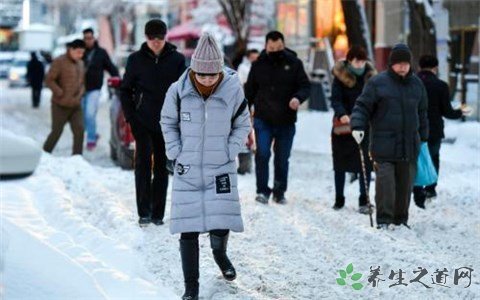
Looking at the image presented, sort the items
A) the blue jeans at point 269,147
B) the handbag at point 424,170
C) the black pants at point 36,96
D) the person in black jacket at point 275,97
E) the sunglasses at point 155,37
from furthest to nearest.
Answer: the black pants at point 36,96 → the blue jeans at point 269,147 → the person in black jacket at point 275,97 → the handbag at point 424,170 → the sunglasses at point 155,37

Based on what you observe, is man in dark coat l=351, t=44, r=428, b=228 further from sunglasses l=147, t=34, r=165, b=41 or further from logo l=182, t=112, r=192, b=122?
logo l=182, t=112, r=192, b=122

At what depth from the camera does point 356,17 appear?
65.3ft

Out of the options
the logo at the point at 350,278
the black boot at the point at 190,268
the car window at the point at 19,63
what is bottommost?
the logo at the point at 350,278

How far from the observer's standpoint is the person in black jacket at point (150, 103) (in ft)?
30.2

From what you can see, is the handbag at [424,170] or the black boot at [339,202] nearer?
the handbag at [424,170]

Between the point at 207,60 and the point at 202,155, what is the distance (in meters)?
0.61

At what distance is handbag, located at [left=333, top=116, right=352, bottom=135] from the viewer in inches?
412

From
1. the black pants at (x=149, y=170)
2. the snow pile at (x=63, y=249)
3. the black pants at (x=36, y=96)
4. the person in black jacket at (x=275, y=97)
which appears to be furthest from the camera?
the black pants at (x=36, y=96)

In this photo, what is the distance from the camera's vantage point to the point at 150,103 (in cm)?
923

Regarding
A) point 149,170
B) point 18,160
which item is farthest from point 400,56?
point 18,160

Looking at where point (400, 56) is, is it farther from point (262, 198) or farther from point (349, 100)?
point (262, 198)

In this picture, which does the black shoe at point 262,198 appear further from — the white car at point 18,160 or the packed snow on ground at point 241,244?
the white car at point 18,160

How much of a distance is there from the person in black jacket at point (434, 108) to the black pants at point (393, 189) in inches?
60.5

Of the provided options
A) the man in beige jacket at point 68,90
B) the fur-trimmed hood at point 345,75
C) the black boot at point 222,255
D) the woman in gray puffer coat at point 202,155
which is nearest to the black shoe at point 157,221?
the black boot at point 222,255
